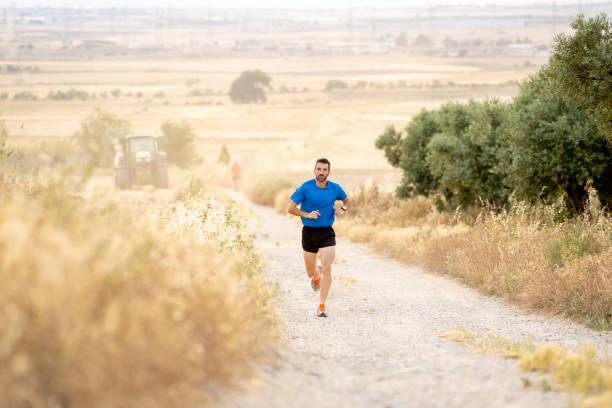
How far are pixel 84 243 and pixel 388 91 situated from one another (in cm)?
13852

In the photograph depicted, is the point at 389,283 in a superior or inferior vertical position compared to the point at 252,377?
inferior

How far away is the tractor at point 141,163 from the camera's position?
3591 cm

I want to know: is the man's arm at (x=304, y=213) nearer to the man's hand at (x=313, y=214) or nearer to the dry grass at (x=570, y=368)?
the man's hand at (x=313, y=214)

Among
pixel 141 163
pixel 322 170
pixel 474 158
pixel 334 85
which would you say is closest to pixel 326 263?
pixel 322 170

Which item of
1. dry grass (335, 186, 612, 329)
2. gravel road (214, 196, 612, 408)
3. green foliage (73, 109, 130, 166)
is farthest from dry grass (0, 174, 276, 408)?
green foliage (73, 109, 130, 166)

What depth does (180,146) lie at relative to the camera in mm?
73938

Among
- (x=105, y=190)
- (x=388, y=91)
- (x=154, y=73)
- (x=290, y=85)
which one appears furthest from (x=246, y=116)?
(x=105, y=190)

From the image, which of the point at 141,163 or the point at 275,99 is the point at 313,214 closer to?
the point at 141,163

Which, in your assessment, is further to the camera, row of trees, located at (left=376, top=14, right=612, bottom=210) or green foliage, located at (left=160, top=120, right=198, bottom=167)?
green foliage, located at (left=160, top=120, right=198, bottom=167)

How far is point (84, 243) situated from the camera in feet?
15.1

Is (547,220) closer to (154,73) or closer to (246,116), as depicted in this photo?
(246,116)

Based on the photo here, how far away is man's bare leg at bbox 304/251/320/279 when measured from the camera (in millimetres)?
9852

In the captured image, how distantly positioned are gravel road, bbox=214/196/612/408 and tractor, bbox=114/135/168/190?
21.1 metres

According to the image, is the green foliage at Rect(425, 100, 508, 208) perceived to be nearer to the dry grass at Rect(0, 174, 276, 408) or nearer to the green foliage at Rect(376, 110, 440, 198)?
the green foliage at Rect(376, 110, 440, 198)
